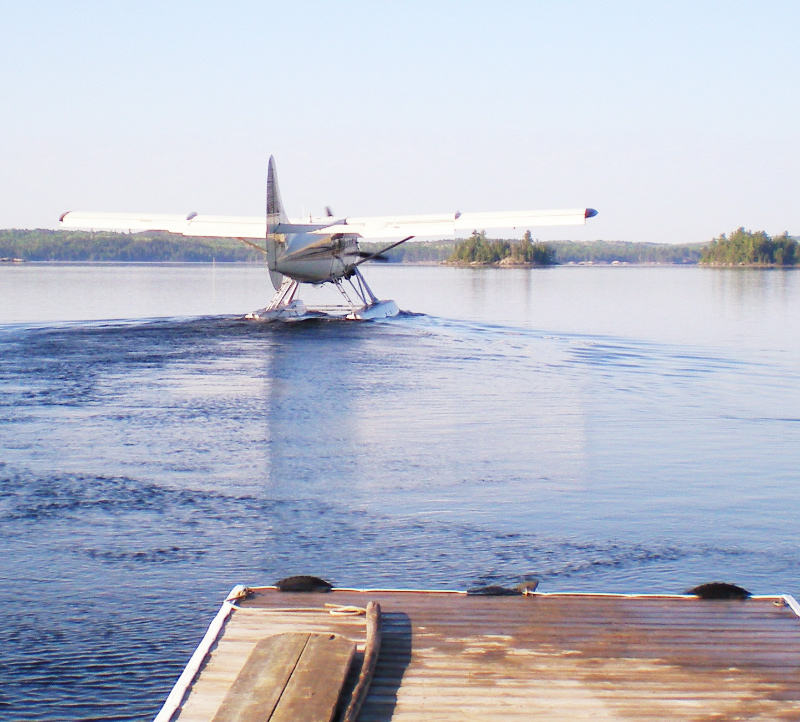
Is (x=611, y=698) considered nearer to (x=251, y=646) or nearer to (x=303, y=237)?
(x=251, y=646)

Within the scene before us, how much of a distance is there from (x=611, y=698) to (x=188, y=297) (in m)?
44.2

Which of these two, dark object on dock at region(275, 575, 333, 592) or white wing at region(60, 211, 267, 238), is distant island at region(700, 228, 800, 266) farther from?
dark object on dock at region(275, 575, 333, 592)

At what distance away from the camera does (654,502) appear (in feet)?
28.8

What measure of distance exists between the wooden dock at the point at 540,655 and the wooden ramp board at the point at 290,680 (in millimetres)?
71

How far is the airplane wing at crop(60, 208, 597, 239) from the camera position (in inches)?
1092

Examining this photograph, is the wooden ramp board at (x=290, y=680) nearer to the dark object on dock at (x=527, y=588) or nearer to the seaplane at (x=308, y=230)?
the dark object on dock at (x=527, y=588)

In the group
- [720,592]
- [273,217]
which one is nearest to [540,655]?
[720,592]

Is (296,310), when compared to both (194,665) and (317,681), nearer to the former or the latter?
(194,665)

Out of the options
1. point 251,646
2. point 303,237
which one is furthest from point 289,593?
point 303,237

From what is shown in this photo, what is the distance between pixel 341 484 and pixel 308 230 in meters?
19.8

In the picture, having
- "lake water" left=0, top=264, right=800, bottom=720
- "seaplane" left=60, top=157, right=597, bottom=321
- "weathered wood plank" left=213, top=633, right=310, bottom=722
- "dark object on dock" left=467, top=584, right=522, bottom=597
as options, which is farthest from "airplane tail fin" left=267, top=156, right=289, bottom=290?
"weathered wood plank" left=213, top=633, right=310, bottom=722

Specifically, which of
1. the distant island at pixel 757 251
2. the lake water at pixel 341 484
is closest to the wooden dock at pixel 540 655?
the lake water at pixel 341 484

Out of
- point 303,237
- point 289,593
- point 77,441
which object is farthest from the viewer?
point 303,237

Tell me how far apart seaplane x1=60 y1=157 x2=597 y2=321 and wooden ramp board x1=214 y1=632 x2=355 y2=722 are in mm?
22398
